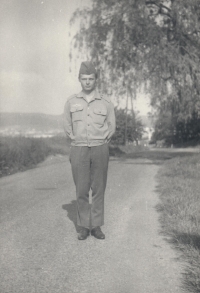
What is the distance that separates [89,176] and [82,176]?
101mm

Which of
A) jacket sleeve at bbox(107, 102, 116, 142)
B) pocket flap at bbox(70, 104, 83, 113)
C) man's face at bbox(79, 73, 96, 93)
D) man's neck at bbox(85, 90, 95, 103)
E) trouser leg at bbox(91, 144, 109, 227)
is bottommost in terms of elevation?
trouser leg at bbox(91, 144, 109, 227)

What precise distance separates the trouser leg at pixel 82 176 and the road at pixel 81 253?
24 centimetres

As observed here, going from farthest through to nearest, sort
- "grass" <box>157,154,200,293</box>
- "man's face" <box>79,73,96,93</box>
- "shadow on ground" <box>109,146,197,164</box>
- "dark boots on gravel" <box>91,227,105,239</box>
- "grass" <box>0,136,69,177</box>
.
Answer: "shadow on ground" <box>109,146,197,164</box>
"grass" <box>0,136,69,177</box>
"man's face" <box>79,73,96,93</box>
"dark boots on gravel" <box>91,227,105,239</box>
"grass" <box>157,154,200,293</box>

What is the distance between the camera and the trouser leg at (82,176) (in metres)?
4.57

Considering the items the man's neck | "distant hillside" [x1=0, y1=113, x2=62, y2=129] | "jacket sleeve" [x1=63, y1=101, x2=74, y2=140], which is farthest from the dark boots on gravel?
"distant hillside" [x1=0, y1=113, x2=62, y2=129]

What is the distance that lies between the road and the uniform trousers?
0.24 m

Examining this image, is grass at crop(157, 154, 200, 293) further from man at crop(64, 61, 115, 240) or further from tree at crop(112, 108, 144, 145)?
tree at crop(112, 108, 144, 145)

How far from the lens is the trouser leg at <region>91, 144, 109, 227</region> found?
458cm

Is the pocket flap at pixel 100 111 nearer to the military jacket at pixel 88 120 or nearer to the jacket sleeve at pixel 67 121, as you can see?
the military jacket at pixel 88 120

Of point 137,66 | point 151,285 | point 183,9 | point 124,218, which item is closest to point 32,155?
point 137,66

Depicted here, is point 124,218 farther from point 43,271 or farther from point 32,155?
point 32,155

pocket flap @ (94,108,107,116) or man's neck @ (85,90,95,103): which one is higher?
man's neck @ (85,90,95,103)

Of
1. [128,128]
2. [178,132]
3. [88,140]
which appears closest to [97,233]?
[88,140]

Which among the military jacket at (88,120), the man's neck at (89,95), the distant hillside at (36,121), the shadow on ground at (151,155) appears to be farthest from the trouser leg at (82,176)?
the distant hillside at (36,121)
